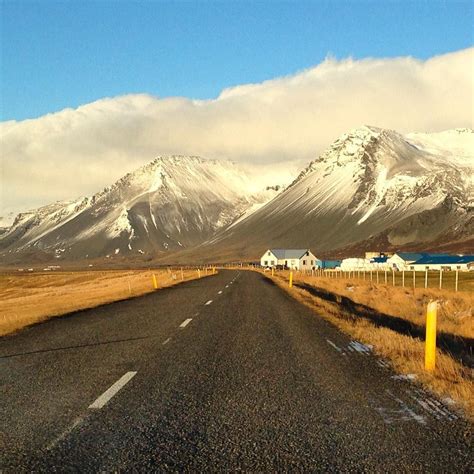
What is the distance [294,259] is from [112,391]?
156515mm

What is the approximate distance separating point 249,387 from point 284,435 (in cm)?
228

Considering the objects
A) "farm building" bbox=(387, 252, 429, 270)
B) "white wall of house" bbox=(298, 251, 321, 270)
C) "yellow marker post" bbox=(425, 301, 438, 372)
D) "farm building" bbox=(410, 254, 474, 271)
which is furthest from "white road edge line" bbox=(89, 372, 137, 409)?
"white wall of house" bbox=(298, 251, 321, 270)

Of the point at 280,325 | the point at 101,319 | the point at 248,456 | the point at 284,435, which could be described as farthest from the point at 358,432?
the point at 101,319

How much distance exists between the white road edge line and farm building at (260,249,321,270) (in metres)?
146

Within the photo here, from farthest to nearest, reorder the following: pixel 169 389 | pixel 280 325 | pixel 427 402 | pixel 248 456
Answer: pixel 280 325, pixel 169 389, pixel 427 402, pixel 248 456

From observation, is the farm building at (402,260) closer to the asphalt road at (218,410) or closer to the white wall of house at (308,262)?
the white wall of house at (308,262)

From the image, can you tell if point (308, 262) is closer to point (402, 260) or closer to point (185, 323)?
point (402, 260)

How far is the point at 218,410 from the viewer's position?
7125 millimetres

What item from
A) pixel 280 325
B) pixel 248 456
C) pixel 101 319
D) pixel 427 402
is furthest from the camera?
pixel 101 319

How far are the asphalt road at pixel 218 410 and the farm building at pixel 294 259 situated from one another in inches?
5651

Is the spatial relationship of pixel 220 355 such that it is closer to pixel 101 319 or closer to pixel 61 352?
pixel 61 352

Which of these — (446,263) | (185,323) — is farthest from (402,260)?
(185,323)

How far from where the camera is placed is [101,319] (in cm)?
1903

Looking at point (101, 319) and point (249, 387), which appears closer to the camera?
point (249, 387)
